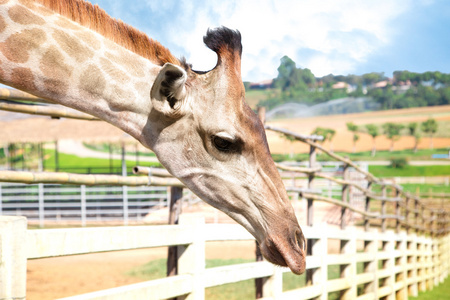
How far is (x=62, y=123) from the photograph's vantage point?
49.8 ft

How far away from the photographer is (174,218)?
101 inches

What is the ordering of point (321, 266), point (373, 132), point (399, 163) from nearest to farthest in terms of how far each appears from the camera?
point (321, 266) → point (399, 163) → point (373, 132)

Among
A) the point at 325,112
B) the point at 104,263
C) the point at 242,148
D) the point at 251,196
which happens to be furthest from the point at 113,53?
the point at 325,112

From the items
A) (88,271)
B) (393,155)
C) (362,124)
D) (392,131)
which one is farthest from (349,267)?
(362,124)

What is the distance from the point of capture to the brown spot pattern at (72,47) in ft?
5.45

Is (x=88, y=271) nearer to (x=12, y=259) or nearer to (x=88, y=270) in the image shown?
(x=88, y=270)

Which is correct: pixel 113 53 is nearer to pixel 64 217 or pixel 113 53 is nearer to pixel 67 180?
pixel 67 180

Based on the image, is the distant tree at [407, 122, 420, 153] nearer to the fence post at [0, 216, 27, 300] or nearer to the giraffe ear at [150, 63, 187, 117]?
the giraffe ear at [150, 63, 187, 117]

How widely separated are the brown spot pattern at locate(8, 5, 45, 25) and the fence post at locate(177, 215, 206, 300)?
1187mm

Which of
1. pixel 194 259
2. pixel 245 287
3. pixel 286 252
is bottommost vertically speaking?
pixel 245 287

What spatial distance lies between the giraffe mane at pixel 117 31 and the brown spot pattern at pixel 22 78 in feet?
0.91

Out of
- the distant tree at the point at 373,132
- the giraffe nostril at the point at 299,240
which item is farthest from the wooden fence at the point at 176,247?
the distant tree at the point at 373,132

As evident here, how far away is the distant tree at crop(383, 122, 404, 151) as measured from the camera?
65.9m

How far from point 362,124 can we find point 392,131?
984cm
